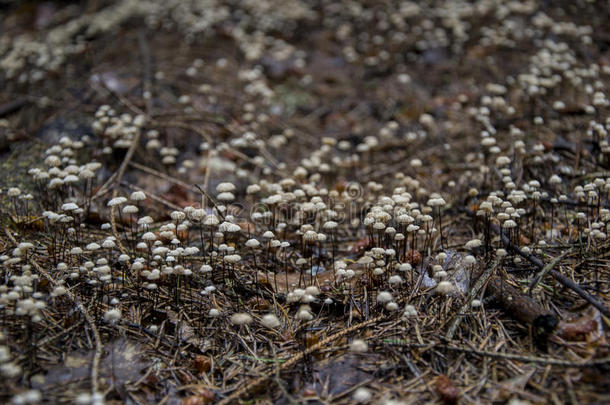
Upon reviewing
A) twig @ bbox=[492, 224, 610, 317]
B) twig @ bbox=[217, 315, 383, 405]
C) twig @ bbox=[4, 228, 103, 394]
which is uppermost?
twig @ bbox=[4, 228, 103, 394]

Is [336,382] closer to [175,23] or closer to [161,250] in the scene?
[161,250]

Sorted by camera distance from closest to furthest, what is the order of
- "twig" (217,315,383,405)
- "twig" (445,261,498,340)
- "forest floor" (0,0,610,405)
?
"twig" (217,315,383,405) < "forest floor" (0,0,610,405) < "twig" (445,261,498,340)

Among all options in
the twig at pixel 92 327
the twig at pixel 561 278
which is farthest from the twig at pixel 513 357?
the twig at pixel 92 327

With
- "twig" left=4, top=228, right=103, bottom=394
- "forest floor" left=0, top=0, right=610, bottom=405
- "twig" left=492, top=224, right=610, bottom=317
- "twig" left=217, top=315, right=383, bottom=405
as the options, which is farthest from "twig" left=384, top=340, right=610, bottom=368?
"twig" left=4, top=228, right=103, bottom=394

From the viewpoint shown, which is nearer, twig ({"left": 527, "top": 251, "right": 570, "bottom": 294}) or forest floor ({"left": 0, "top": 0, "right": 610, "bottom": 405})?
forest floor ({"left": 0, "top": 0, "right": 610, "bottom": 405})

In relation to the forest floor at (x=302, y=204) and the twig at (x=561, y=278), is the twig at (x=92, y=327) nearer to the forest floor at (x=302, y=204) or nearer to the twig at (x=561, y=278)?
the forest floor at (x=302, y=204)

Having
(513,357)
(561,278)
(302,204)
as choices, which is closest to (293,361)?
(513,357)

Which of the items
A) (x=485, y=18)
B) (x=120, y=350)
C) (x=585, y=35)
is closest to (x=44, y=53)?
(x=120, y=350)

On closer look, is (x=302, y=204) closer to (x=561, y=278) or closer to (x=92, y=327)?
(x=92, y=327)

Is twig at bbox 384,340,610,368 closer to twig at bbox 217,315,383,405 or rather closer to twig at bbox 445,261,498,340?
twig at bbox 445,261,498,340
